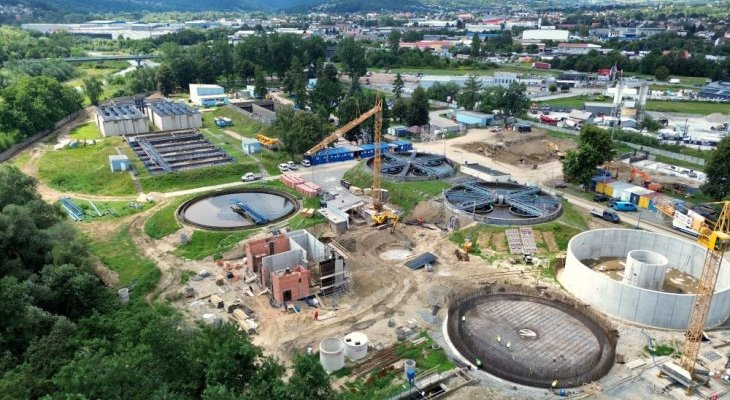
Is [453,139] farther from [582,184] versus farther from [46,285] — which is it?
[46,285]

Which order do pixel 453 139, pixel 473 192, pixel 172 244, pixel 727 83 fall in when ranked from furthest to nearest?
pixel 727 83 < pixel 453 139 < pixel 473 192 < pixel 172 244

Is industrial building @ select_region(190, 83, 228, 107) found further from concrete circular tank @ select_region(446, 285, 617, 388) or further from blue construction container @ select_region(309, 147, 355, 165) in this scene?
concrete circular tank @ select_region(446, 285, 617, 388)

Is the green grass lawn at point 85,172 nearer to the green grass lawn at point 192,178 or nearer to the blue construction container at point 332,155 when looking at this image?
the green grass lawn at point 192,178

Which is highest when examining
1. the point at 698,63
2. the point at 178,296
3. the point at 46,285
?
the point at 698,63

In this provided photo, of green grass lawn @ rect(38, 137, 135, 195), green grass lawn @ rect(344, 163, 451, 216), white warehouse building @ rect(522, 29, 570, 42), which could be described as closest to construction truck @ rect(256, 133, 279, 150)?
green grass lawn @ rect(344, 163, 451, 216)

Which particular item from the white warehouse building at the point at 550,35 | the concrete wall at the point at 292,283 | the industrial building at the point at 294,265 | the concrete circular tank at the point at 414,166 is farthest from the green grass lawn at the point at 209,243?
the white warehouse building at the point at 550,35

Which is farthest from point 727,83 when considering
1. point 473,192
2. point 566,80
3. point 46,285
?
point 46,285
